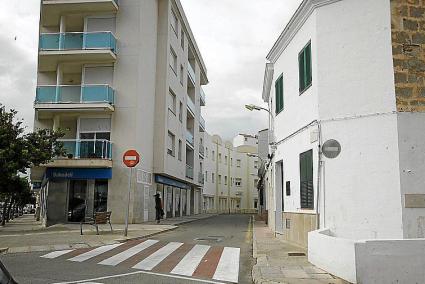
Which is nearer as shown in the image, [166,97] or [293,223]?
[293,223]

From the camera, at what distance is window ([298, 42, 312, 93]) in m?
12.7

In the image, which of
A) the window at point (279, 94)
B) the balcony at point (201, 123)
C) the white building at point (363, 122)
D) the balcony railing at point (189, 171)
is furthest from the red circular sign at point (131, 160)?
the balcony at point (201, 123)

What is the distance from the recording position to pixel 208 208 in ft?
220

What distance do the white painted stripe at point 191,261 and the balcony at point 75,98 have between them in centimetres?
1323

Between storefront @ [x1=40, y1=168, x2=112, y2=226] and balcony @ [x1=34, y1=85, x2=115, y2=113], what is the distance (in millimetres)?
3455

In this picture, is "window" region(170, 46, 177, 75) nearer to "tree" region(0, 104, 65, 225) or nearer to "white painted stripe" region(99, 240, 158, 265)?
"tree" region(0, 104, 65, 225)

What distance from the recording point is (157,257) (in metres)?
11.6

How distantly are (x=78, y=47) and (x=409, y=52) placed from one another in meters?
19.5

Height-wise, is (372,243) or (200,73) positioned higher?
(200,73)

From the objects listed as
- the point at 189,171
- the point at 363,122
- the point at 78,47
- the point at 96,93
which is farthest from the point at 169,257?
the point at 189,171

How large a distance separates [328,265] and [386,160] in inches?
128

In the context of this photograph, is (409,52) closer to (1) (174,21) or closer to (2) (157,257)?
(2) (157,257)

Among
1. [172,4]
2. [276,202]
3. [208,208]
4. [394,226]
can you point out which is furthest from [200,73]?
[394,226]

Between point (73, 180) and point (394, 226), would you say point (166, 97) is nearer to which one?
point (73, 180)
